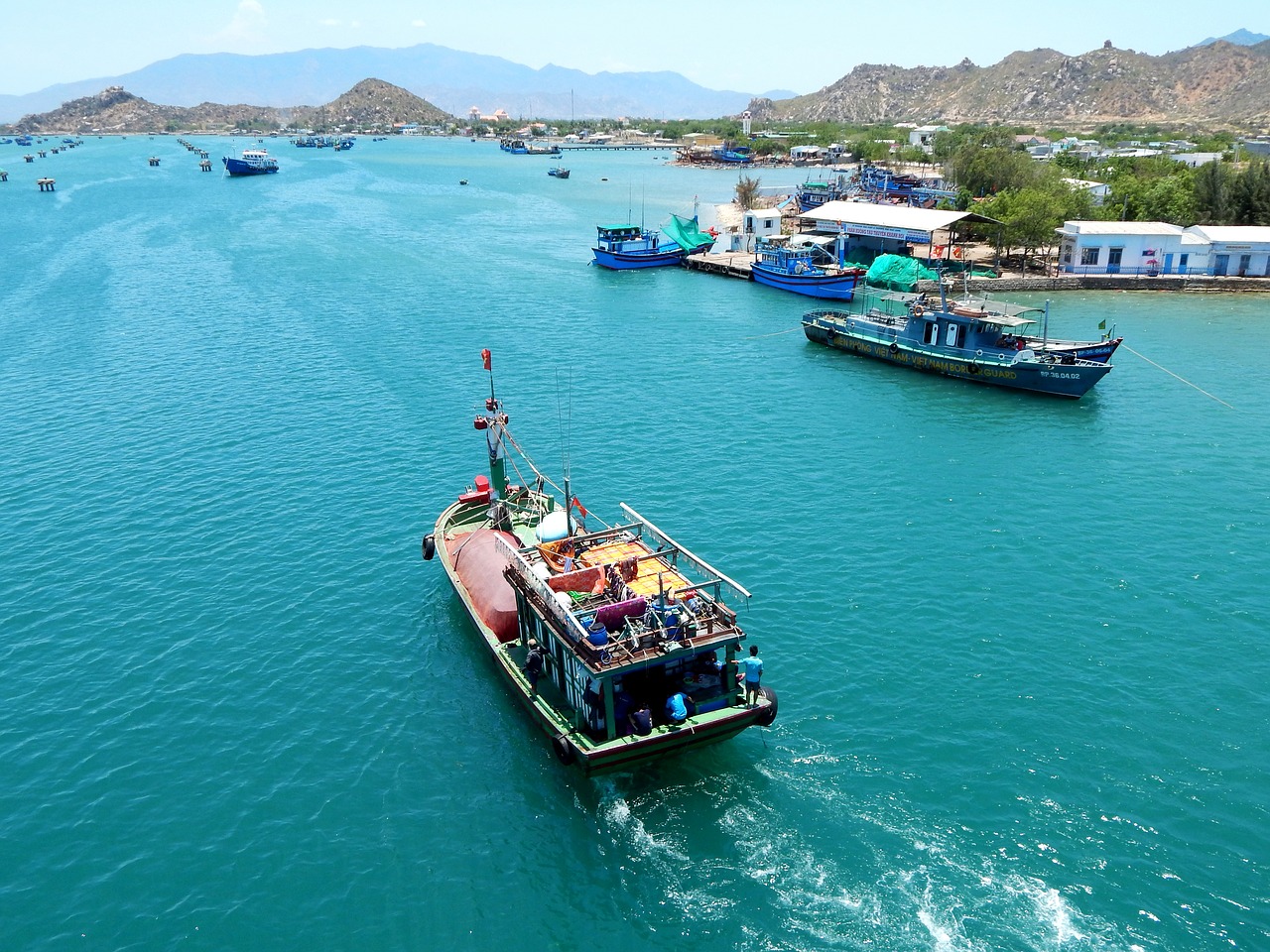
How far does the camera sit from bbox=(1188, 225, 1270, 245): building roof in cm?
8131

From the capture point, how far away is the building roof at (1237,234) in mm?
81312

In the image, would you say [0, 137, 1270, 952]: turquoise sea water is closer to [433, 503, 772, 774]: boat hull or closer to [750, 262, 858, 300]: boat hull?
[433, 503, 772, 774]: boat hull

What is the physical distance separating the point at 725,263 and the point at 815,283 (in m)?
17.3

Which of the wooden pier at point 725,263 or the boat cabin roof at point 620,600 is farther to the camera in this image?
the wooden pier at point 725,263

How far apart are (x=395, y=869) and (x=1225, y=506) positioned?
38.6 m

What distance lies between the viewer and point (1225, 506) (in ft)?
129

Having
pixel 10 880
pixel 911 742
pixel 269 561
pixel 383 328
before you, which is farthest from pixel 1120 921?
pixel 383 328

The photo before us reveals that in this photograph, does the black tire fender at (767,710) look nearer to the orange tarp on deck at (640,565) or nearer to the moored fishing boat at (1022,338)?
the orange tarp on deck at (640,565)

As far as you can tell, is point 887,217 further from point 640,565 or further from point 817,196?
point 640,565

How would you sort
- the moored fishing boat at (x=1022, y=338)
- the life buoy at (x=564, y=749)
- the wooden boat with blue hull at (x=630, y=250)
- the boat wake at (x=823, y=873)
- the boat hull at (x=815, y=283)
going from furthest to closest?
1. the wooden boat with blue hull at (x=630, y=250)
2. the boat hull at (x=815, y=283)
3. the moored fishing boat at (x=1022, y=338)
4. the life buoy at (x=564, y=749)
5. the boat wake at (x=823, y=873)

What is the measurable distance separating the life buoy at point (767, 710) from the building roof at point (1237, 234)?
82.0m

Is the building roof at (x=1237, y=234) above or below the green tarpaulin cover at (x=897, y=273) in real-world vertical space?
above

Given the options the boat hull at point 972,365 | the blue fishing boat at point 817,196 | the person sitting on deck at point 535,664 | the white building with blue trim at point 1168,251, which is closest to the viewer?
the person sitting on deck at point 535,664

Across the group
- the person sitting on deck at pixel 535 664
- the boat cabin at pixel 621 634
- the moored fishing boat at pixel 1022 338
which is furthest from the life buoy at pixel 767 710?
the moored fishing boat at pixel 1022 338
